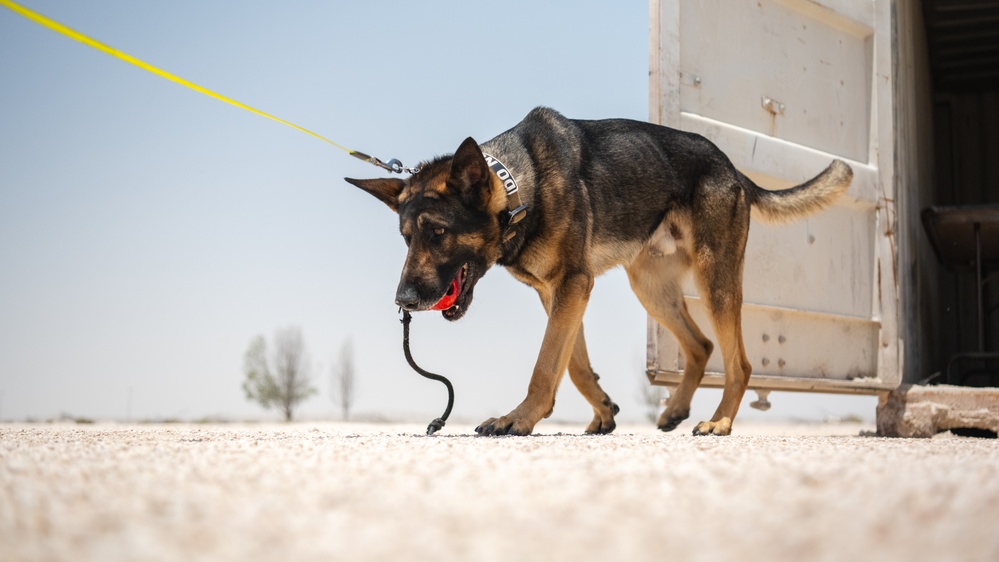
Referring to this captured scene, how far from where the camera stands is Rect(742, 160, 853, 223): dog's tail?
17.4 feet

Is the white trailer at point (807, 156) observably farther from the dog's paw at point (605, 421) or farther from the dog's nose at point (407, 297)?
the dog's nose at point (407, 297)

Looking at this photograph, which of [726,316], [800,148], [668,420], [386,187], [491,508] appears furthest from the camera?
[800,148]

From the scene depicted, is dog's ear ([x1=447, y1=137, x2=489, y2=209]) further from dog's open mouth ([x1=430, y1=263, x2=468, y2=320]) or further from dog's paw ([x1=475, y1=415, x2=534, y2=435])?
dog's paw ([x1=475, y1=415, x2=534, y2=435])

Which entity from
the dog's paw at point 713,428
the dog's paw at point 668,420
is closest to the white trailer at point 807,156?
the dog's paw at point 668,420

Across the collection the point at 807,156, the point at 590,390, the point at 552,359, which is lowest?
the point at 590,390

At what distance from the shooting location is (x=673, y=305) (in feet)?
17.5

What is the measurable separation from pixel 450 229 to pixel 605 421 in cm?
163

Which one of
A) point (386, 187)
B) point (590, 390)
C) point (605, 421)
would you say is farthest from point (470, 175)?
point (605, 421)

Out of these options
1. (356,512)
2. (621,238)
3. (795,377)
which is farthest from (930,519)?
(795,377)

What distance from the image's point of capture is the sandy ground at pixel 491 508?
135cm

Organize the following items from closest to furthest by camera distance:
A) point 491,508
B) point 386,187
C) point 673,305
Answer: point 491,508 < point 386,187 < point 673,305

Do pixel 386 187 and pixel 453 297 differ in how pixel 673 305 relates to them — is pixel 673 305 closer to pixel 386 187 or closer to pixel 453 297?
pixel 453 297

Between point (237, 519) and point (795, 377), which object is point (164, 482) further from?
point (795, 377)

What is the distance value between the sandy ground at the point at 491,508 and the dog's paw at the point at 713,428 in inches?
81.4
